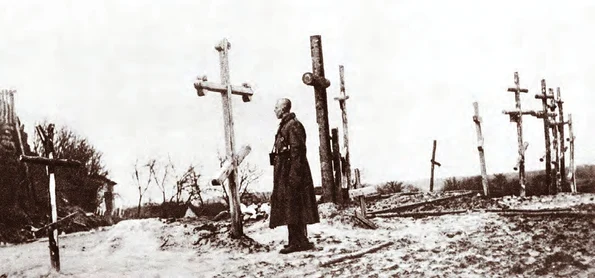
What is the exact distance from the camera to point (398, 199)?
53.5 feet

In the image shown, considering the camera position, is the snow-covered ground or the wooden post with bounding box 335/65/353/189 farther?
the wooden post with bounding box 335/65/353/189

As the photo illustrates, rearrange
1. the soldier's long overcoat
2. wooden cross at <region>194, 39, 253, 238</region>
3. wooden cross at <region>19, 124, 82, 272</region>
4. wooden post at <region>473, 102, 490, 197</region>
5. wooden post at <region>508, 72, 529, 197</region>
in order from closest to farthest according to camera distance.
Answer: wooden cross at <region>19, 124, 82, 272</region> → the soldier's long overcoat → wooden cross at <region>194, 39, 253, 238</region> → wooden post at <region>473, 102, 490, 197</region> → wooden post at <region>508, 72, 529, 197</region>

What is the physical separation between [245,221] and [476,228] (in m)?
5.34

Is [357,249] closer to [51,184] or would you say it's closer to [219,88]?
[219,88]

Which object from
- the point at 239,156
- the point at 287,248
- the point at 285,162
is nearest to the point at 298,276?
the point at 287,248

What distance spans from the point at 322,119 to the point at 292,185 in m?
4.08

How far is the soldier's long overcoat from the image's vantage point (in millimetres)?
8000

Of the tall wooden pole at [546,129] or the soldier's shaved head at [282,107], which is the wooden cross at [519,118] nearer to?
the tall wooden pole at [546,129]

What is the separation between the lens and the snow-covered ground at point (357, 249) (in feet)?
21.1

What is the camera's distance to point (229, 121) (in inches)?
368

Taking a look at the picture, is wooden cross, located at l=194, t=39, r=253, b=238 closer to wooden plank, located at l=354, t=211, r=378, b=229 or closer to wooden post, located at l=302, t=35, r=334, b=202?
wooden plank, located at l=354, t=211, r=378, b=229

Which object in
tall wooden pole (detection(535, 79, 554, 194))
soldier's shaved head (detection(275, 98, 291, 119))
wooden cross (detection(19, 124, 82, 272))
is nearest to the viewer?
wooden cross (detection(19, 124, 82, 272))

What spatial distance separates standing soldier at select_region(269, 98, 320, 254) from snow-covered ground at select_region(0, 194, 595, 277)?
1.23 ft

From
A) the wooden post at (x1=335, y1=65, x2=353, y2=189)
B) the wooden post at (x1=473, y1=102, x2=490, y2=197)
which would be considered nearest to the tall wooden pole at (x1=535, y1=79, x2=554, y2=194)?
the wooden post at (x1=473, y1=102, x2=490, y2=197)
